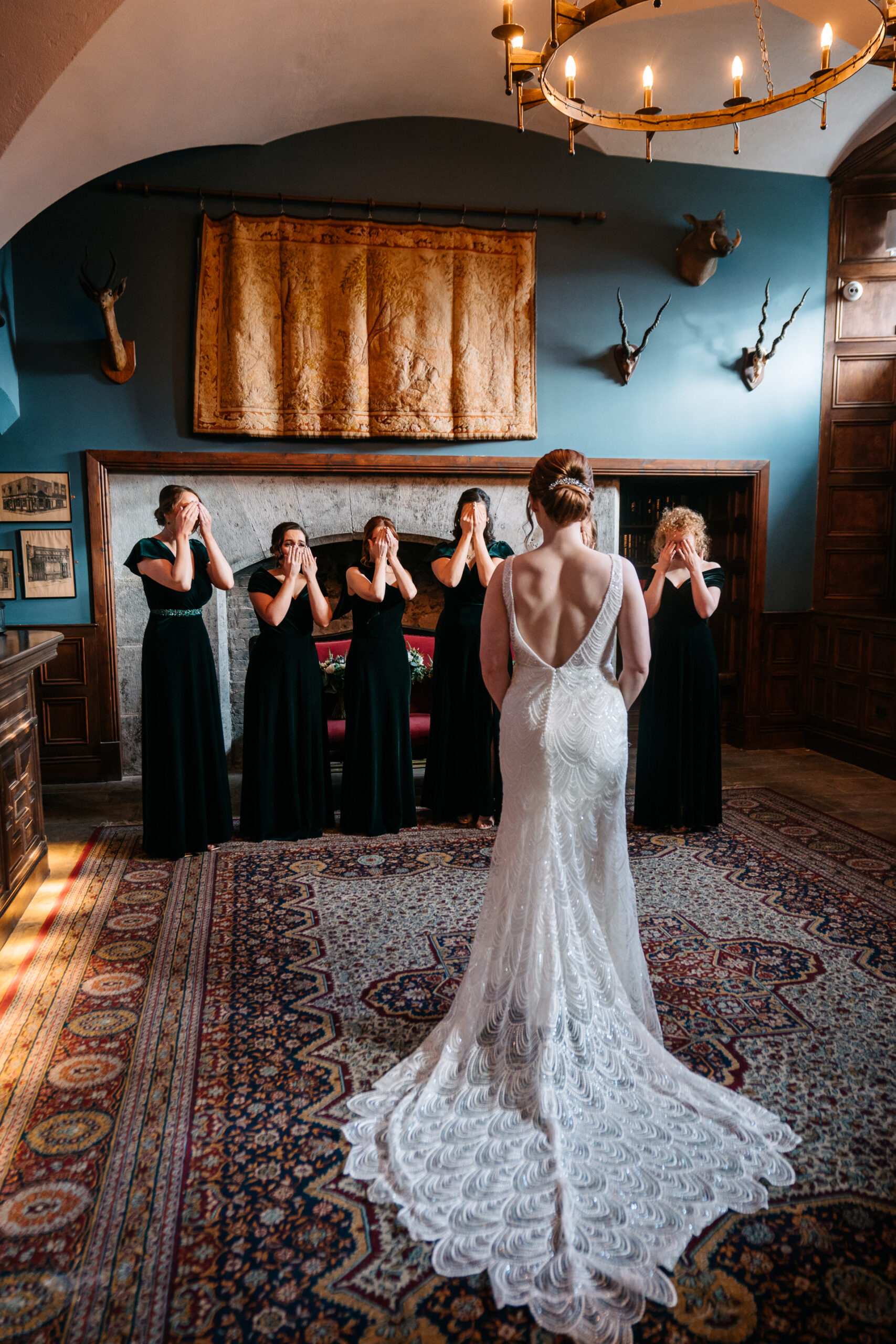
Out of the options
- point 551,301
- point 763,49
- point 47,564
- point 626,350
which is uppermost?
point 551,301

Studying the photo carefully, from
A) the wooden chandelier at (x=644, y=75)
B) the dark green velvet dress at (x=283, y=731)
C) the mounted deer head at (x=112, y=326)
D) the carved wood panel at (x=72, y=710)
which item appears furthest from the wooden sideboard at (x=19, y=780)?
the wooden chandelier at (x=644, y=75)

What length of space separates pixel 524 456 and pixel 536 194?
183 cm

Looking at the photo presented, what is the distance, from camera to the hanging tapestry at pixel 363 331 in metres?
5.93

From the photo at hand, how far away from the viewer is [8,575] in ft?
19.0

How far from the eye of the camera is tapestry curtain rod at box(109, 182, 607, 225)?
5.77 meters

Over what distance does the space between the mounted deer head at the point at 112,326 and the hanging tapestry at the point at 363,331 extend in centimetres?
45

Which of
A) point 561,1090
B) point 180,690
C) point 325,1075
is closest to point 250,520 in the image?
point 180,690

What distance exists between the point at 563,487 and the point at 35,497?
4.56m

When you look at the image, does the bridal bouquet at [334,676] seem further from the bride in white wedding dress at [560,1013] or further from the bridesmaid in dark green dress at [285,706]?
the bride in white wedding dress at [560,1013]

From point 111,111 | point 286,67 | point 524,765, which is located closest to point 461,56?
point 286,67

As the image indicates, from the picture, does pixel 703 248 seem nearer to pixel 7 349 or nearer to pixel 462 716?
pixel 462 716

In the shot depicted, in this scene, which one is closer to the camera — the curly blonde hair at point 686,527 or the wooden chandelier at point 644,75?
the wooden chandelier at point 644,75

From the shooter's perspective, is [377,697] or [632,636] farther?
[377,697]

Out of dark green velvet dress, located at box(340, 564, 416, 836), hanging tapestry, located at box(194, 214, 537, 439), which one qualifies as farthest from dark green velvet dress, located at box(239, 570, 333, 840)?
hanging tapestry, located at box(194, 214, 537, 439)
